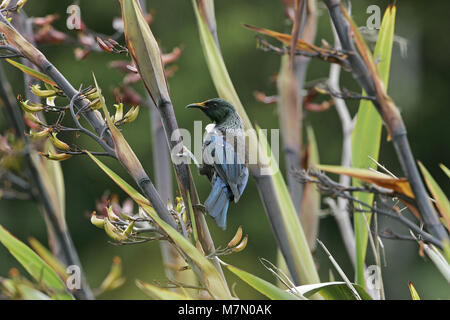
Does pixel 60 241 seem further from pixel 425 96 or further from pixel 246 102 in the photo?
pixel 425 96

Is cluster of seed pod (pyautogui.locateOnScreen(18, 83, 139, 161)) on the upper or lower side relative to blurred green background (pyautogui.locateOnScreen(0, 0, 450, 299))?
upper

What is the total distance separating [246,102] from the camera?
196 inches

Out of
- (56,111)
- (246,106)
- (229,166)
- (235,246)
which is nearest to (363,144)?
(229,166)

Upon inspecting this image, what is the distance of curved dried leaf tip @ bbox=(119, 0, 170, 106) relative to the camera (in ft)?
2.10

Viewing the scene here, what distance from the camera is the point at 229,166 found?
868 millimetres

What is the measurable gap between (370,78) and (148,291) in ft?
1.15

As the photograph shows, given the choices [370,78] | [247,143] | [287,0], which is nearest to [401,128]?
[370,78]

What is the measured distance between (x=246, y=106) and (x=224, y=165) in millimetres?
4028

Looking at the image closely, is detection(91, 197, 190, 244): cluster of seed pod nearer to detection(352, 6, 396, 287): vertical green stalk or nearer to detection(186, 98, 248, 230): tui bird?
detection(186, 98, 248, 230): tui bird

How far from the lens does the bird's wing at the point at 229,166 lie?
2.82ft

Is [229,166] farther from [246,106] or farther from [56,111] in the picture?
[246,106]

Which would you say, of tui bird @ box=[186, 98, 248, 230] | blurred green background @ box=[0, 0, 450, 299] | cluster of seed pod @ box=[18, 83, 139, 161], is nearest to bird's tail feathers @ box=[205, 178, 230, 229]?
tui bird @ box=[186, 98, 248, 230]

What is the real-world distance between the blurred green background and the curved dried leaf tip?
12.6 feet

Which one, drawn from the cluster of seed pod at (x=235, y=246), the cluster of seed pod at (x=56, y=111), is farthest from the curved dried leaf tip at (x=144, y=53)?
the cluster of seed pod at (x=235, y=246)
